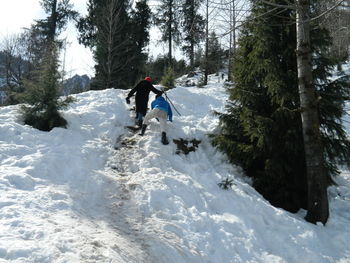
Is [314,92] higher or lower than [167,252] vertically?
higher

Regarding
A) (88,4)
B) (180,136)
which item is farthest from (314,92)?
(88,4)

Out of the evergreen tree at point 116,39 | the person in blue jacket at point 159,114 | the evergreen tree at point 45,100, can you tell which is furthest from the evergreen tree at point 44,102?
the evergreen tree at point 116,39

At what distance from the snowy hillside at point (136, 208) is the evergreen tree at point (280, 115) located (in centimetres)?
59

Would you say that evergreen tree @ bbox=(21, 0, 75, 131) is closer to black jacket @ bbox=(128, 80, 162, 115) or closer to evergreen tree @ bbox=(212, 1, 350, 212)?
black jacket @ bbox=(128, 80, 162, 115)

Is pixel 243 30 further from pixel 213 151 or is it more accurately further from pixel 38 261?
pixel 38 261

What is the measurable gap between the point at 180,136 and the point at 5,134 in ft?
16.2

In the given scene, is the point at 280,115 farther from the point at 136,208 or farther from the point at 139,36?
the point at 139,36

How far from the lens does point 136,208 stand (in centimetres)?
623

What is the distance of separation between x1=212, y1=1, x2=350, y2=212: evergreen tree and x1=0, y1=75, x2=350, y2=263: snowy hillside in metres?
0.59

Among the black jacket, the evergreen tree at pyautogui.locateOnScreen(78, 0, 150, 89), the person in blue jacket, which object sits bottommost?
the person in blue jacket

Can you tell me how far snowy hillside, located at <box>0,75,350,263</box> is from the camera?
14.8ft

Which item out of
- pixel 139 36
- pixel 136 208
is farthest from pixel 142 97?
pixel 139 36

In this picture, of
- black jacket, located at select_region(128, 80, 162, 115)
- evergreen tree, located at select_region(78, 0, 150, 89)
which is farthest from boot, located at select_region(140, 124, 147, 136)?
evergreen tree, located at select_region(78, 0, 150, 89)

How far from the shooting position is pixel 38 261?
373cm
